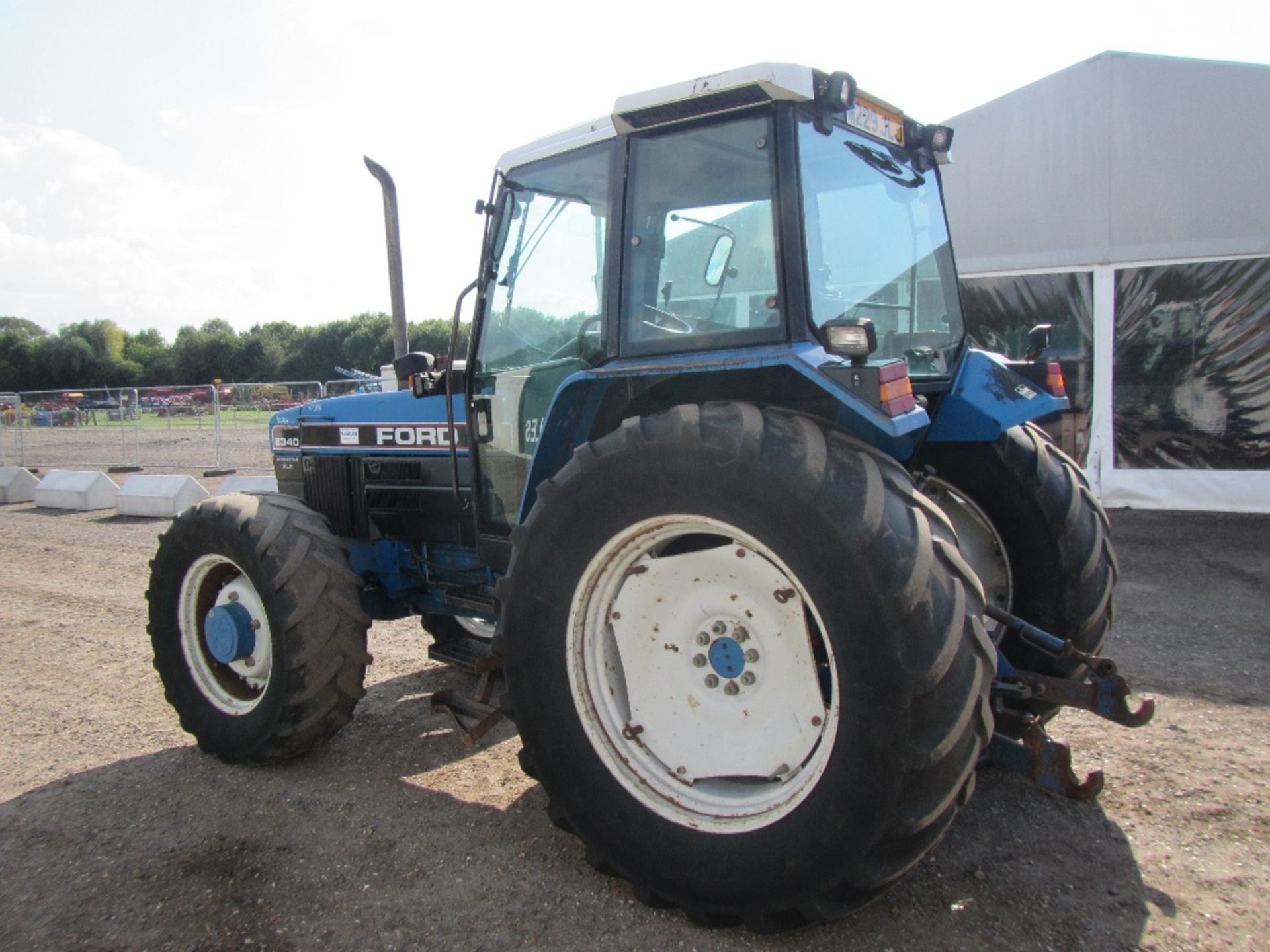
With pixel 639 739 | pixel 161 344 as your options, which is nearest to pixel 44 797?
pixel 639 739

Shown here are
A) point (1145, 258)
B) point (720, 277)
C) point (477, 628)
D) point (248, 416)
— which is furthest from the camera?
point (248, 416)

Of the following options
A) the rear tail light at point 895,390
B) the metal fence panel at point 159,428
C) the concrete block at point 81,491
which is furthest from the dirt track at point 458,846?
the metal fence panel at point 159,428

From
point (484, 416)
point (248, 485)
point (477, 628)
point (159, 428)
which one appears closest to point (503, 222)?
point (484, 416)

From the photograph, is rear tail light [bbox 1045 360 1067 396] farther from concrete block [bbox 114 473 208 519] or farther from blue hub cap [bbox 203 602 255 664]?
concrete block [bbox 114 473 208 519]

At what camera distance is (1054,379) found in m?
3.31

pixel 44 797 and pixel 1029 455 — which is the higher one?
pixel 1029 455

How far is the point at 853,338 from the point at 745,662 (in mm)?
950

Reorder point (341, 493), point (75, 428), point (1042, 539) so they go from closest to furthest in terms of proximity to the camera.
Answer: point (1042, 539), point (341, 493), point (75, 428)

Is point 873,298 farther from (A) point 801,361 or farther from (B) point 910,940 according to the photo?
(B) point 910,940

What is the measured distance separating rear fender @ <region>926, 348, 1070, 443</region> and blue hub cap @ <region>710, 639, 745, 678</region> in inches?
51.3

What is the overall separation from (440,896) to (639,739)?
763 mm

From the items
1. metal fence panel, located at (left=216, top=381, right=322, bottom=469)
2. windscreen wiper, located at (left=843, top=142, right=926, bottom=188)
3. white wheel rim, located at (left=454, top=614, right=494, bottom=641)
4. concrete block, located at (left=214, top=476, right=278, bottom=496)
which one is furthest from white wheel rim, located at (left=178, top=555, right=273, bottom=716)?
metal fence panel, located at (left=216, top=381, right=322, bottom=469)

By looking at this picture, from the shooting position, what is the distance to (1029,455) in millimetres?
3352

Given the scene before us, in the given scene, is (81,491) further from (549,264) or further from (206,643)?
(549,264)
